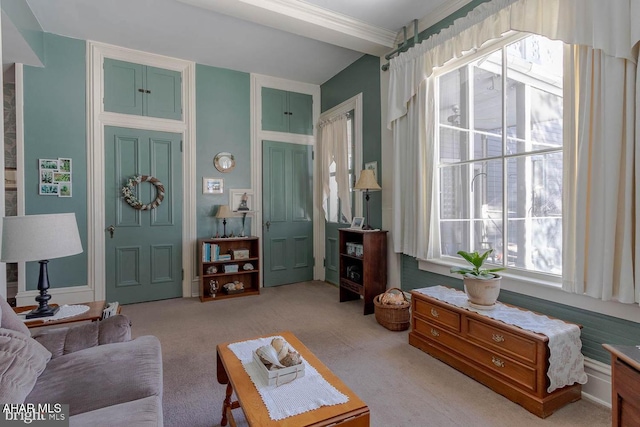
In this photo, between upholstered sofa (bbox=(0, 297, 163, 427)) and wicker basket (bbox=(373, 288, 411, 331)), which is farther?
wicker basket (bbox=(373, 288, 411, 331))

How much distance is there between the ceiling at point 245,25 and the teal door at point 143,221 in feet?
3.60

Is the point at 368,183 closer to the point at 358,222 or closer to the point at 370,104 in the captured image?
the point at 358,222

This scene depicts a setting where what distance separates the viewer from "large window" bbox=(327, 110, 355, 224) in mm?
4320

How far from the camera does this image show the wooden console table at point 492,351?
1784mm

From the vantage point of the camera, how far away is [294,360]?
4.69 ft

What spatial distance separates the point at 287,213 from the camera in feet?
16.0

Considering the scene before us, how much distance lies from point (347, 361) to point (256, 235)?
2.65m

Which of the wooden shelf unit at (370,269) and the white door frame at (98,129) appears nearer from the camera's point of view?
the wooden shelf unit at (370,269)

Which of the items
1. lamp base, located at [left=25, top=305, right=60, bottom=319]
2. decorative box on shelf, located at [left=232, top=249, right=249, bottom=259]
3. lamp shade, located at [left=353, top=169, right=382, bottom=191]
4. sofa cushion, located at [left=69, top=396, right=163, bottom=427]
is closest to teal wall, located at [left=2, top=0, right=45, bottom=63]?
lamp base, located at [left=25, top=305, right=60, bottom=319]

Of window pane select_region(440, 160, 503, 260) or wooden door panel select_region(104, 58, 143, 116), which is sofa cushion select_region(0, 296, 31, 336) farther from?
window pane select_region(440, 160, 503, 260)

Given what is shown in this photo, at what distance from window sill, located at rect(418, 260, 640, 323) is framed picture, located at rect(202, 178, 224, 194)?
3570 mm

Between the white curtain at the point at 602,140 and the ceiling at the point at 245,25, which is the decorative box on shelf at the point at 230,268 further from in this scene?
the white curtain at the point at 602,140

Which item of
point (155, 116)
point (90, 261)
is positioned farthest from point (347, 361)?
point (155, 116)

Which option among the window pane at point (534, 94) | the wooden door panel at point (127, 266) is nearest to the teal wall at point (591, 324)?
the window pane at point (534, 94)
